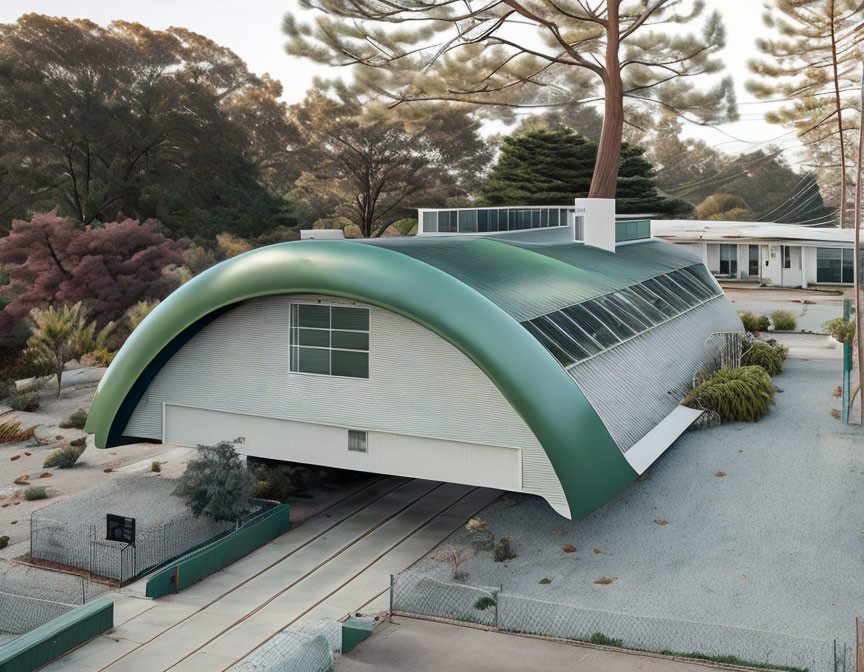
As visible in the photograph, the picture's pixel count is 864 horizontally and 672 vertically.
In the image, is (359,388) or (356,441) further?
(356,441)

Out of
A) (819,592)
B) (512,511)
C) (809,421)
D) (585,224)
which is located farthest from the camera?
(585,224)

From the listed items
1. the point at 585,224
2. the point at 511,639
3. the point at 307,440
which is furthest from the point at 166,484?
the point at 585,224

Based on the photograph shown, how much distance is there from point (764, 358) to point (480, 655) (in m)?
19.8

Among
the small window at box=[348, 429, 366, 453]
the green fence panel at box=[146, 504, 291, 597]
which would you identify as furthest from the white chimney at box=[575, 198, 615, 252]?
the green fence panel at box=[146, 504, 291, 597]

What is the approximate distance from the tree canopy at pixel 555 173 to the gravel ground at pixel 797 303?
1002 centimetres

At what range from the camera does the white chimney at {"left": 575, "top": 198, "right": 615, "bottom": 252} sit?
94.3 ft

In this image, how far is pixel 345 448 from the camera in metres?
18.5

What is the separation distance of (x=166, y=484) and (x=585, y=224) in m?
14.8

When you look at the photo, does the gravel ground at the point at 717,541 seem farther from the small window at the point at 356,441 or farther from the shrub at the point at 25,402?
the shrub at the point at 25,402

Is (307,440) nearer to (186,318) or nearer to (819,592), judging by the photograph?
(186,318)

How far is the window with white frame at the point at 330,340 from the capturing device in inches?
719

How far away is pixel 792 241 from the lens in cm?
4891

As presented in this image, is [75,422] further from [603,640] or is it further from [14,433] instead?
A: [603,640]

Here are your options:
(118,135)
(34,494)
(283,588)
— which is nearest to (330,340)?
(283,588)
